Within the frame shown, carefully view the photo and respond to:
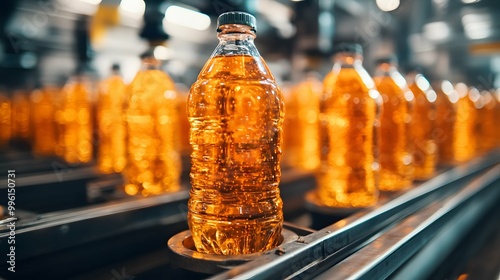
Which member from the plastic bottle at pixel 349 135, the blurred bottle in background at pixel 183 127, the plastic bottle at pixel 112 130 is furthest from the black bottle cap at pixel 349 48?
the blurred bottle in background at pixel 183 127

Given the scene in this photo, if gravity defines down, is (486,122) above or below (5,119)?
below

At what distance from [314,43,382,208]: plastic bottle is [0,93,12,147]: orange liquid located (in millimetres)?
1931

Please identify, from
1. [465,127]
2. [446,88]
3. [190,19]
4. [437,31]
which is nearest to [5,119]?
[190,19]

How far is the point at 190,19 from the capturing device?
9.34ft

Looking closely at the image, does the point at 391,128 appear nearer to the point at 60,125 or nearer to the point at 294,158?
the point at 294,158

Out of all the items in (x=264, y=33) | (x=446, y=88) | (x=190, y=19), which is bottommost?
(x=446, y=88)

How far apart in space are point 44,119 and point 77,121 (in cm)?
40

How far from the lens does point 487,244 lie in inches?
51.0

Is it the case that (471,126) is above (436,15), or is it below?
below

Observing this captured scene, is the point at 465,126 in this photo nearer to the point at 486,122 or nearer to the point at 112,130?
the point at 486,122

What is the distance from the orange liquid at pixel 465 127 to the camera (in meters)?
2.41

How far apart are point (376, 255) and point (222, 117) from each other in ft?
1.23

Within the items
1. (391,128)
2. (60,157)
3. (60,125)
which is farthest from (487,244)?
(60,125)

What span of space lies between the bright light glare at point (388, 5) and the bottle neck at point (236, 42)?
5.56 feet
